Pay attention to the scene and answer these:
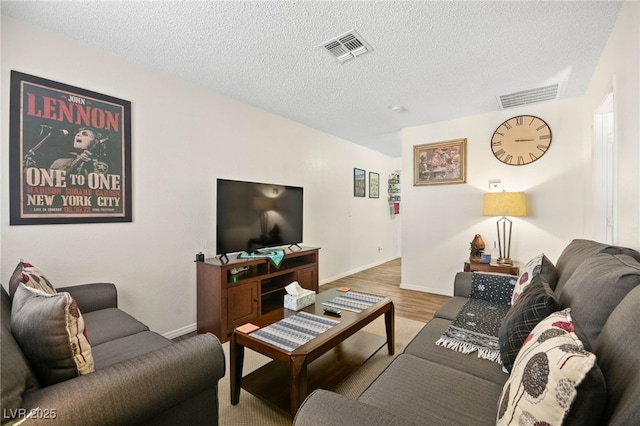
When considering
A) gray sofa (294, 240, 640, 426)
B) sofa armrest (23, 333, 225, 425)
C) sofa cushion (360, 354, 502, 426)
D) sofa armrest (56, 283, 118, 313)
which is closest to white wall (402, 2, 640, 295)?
gray sofa (294, 240, 640, 426)

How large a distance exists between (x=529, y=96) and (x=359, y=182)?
2863 millimetres

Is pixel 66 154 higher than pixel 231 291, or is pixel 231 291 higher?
pixel 66 154

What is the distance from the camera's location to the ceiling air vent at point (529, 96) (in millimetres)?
2971

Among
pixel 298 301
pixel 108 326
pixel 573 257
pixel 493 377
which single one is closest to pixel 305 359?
pixel 298 301

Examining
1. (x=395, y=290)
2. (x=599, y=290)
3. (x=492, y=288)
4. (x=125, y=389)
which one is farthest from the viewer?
(x=395, y=290)

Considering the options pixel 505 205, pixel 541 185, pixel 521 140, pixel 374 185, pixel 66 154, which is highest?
pixel 521 140

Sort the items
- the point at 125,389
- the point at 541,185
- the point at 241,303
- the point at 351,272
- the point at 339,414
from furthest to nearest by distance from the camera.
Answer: the point at 351,272, the point at 541,185, the point at 241,303, the point at 125,389, the point at 339,414

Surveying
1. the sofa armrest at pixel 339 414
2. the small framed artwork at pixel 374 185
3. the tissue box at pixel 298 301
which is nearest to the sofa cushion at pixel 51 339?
the sofa armrest at pixel 339 414

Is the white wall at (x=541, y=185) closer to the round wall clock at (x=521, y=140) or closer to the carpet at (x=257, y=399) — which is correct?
the round wall clock at (x=521, y=140)

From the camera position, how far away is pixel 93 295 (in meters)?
2.04

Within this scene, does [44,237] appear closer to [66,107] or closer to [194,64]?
[66,107]

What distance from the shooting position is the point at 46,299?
1.00 metres

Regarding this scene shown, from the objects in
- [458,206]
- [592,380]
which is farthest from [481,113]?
[592,380]

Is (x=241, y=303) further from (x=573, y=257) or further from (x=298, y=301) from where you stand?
(x=573, y=257)
